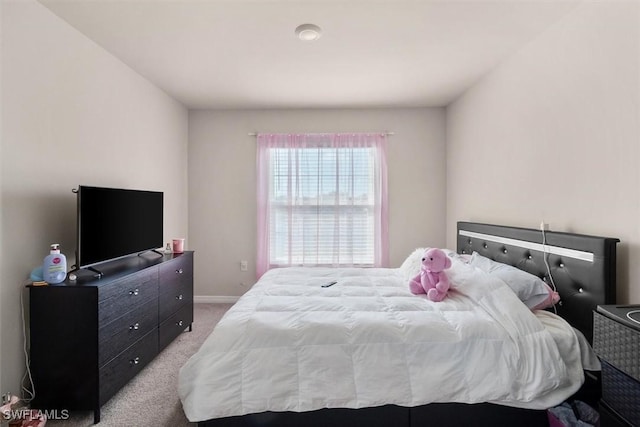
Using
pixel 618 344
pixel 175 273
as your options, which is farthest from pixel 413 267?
pixel 175 273

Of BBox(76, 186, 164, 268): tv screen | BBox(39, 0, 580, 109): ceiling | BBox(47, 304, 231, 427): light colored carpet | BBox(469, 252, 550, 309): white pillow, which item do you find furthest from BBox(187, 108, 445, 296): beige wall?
BBox(469, 252, 550, 309): white pillow

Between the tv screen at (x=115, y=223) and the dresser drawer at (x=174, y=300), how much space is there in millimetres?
430

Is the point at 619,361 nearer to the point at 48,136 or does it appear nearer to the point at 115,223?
the point at 115,223

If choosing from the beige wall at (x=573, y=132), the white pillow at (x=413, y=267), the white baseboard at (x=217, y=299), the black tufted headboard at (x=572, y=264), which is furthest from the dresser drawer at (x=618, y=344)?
the white baseboard at (x=217, y=299)

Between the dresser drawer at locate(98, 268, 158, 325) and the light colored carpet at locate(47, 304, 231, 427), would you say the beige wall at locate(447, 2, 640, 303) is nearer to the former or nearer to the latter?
the light colored carpet at locate(47, 304, 231, 427)

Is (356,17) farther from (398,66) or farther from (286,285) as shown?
(286,285)

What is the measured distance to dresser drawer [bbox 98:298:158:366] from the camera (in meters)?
1.83

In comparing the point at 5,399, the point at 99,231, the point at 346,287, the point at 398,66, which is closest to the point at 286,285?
the point at 346,287

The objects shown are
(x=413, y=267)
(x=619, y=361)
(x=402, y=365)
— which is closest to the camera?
(x=619, y=361)

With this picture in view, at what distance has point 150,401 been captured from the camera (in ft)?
6.48

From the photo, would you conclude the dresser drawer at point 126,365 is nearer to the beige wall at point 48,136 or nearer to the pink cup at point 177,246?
the beige wall at point 48,136

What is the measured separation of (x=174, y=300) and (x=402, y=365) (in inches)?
81.8

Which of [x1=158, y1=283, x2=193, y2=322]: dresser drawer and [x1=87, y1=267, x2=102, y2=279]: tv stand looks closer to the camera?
[x1=87, y1=267, x2=102, y2=279]: tv stand

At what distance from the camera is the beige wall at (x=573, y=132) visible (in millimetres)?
1562
